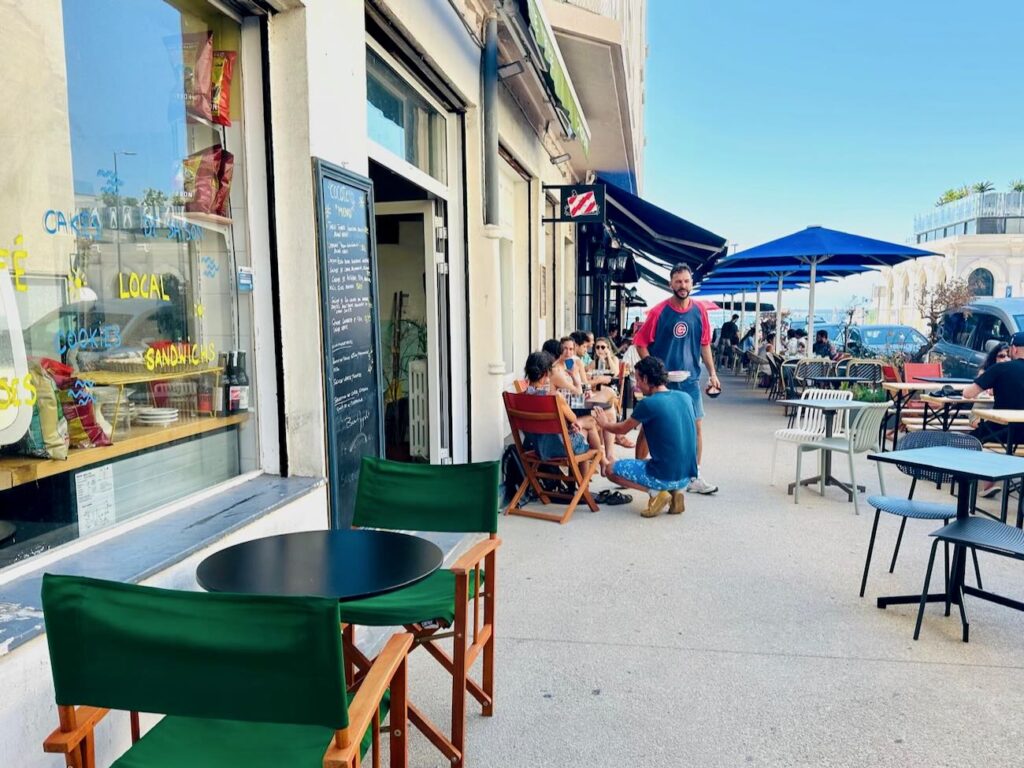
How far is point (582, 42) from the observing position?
7.00m

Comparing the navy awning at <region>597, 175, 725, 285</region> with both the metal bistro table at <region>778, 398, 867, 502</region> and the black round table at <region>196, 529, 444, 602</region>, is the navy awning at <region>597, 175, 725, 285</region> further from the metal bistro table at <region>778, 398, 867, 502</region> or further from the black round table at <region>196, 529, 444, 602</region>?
the black round table at <region>196, 529, 444, 602</region>

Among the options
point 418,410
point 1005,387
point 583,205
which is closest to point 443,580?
point 418,410

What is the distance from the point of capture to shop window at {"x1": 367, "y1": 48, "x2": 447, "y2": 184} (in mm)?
4258

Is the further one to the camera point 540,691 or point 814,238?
point 814,238

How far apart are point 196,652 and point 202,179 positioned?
6.89ft

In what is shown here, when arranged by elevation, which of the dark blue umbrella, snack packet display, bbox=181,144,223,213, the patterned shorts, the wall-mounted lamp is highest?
the wall-mounted lamp

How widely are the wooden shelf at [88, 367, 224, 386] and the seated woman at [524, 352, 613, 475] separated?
8.78 ft

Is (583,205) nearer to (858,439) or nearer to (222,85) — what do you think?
(858,439)

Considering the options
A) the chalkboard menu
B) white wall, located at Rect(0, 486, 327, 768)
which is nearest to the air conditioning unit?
the chalkboard menu

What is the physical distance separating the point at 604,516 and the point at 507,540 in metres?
0.87

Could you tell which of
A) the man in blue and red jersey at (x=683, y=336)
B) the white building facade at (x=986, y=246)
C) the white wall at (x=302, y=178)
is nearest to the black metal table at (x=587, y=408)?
the man in blue and red jersey at (x=683, y=336)

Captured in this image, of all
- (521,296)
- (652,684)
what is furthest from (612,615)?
(521,296)

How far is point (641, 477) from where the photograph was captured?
5.22 metres

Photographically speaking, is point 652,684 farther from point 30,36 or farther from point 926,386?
point 926,386
